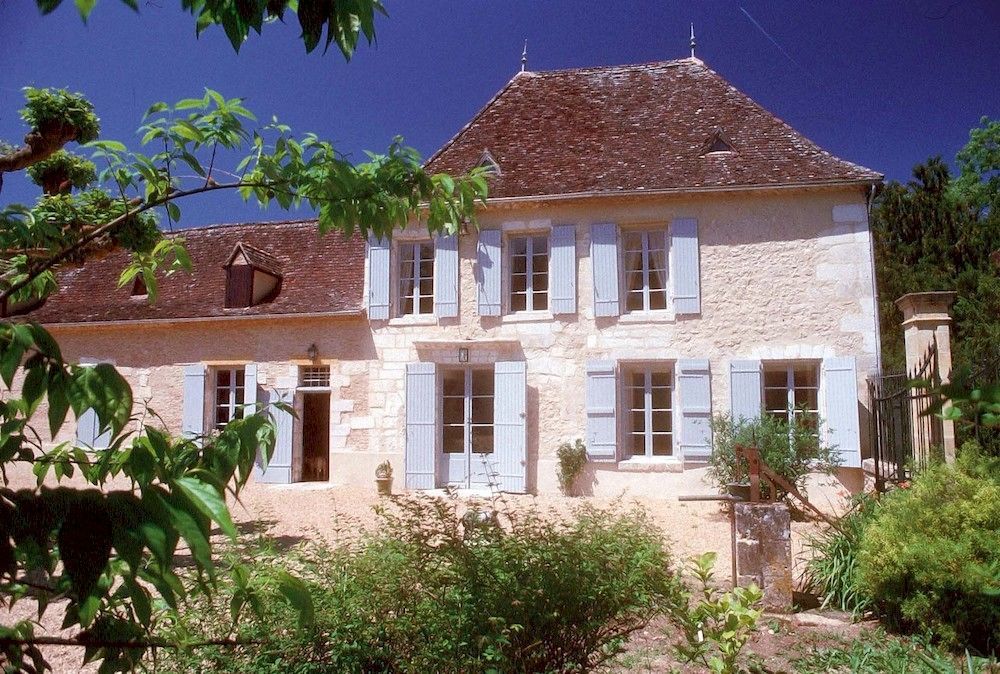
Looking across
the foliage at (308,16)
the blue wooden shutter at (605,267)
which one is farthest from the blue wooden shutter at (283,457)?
the foliage at (308,16)

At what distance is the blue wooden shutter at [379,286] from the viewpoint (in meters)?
11.4

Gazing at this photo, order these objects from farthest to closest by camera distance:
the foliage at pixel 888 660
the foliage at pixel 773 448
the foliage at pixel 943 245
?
the foliage at pixel 943 245 < the foliage at pixel 773 448 < the foliage at pixel 888 660

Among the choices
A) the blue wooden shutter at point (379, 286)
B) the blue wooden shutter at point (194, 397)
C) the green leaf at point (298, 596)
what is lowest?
the green leaf at point (298, 596)

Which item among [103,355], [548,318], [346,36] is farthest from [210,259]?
[346,36]

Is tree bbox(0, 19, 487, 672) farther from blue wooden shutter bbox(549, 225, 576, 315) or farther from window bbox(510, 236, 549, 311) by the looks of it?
window bbox(510, 236, 549, 311)

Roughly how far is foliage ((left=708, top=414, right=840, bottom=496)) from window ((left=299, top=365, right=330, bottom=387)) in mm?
6322

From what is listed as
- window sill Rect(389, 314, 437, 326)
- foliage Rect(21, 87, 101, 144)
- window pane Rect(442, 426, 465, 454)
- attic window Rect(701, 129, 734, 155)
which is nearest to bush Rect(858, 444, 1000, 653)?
foliage Rect(21, 87, 101, 144)

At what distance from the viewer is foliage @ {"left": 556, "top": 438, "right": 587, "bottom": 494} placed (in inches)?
412

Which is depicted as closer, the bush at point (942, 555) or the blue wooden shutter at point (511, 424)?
the bush at point (942, 555)

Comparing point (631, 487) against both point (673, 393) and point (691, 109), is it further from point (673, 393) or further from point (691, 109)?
point (691, 109)

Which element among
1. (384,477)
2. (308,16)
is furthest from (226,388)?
(308,16)

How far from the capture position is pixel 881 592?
4129 millimetres

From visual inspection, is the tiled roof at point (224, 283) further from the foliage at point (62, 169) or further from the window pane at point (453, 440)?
the foliage at point (62, 169)

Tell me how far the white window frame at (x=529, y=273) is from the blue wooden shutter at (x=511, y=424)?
103 centimetres
